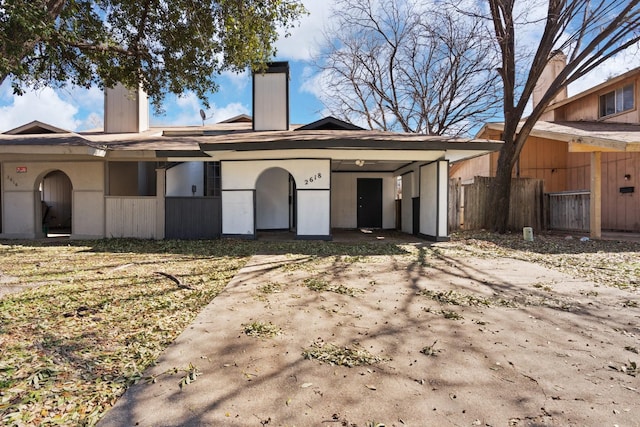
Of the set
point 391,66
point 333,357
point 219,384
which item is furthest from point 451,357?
point 391,66

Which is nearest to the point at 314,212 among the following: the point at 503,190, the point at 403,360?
the point at 503,190

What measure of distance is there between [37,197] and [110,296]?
9.46 m

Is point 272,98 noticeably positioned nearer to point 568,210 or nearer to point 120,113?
point 120,113

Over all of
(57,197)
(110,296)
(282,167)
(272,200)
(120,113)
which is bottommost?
(110,296)

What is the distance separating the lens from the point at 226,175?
34.5 ft

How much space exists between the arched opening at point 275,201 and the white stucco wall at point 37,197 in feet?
16.7

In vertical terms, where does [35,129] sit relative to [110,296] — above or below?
above

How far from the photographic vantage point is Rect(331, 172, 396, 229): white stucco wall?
1518cm

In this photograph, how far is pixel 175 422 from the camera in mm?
2115

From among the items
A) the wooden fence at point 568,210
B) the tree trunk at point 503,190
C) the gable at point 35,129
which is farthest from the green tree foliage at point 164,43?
the wooden fence at point 568,210

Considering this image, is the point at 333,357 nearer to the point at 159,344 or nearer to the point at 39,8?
the point at 159,344

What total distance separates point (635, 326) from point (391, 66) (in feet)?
64.2

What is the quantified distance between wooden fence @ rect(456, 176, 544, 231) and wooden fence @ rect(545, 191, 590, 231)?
0.31 meters

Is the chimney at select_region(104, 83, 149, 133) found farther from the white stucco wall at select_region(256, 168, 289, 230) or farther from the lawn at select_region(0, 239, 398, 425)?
the lawn at select_region(0, 239, 398, 425)
